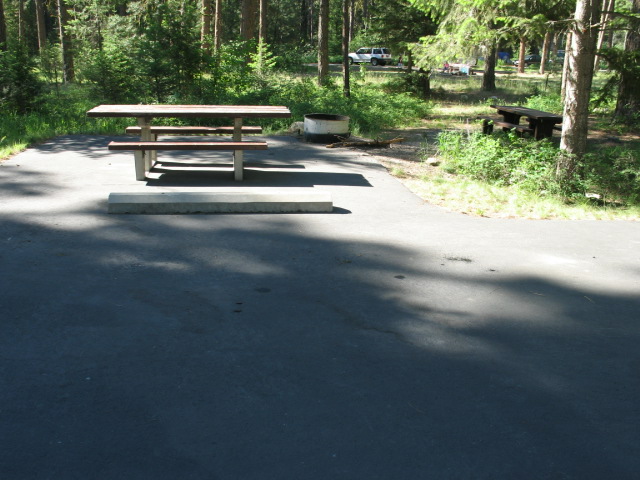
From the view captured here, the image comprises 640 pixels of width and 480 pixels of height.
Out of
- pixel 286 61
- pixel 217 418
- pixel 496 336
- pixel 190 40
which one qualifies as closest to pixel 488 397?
pixel 496 336

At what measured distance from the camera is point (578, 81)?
8547mm

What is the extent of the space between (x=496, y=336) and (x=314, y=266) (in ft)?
5.98

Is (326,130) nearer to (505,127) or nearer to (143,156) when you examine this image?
(505,127)

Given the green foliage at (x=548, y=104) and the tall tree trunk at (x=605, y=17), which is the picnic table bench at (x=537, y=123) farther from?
the green foliage at (x=548, y=104)

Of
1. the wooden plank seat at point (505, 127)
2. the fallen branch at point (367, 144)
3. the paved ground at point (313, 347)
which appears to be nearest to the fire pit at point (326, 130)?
the fallen branch at point (367, 144)

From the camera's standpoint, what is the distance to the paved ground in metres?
2.81

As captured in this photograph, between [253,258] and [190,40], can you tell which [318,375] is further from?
[190,40]

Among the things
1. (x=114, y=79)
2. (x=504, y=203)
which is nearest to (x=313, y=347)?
(x=504, y=203)

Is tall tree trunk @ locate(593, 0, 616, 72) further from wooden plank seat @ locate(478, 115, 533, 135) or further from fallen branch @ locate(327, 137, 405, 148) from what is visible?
fallen branch @ locate(327, 137, 405, 148)

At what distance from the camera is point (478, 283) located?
5.11m

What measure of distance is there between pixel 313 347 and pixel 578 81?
265 inches

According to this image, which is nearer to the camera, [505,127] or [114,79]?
[505,127]

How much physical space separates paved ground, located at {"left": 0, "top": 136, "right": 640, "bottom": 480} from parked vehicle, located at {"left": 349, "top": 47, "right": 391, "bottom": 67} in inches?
1775

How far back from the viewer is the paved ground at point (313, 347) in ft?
9.21
